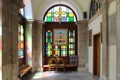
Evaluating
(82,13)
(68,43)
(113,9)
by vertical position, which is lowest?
(68,43)

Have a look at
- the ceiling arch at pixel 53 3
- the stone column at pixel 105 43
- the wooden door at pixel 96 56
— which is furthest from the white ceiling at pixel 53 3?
the stone column at pixel 105 43

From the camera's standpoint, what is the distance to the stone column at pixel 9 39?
3.88 metres

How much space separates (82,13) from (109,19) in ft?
15.0

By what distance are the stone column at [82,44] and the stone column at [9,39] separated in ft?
17.7

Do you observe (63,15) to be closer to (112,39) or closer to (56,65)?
(56,65)

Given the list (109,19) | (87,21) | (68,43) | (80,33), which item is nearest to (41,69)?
(68,43)

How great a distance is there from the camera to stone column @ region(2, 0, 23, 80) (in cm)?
→ 388

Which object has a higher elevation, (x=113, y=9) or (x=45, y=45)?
(x=113, y=9)

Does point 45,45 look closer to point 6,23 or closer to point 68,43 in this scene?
point 68,43

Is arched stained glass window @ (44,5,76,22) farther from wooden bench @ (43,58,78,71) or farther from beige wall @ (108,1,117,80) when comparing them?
beige wall @ (108,1,117,80)

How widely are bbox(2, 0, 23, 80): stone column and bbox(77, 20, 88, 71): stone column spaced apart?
5.38 m

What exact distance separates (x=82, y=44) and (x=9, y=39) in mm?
6023

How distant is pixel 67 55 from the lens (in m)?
10.4

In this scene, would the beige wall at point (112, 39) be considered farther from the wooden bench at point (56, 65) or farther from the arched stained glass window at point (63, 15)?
the arched stained glass window at point (63, 15)
